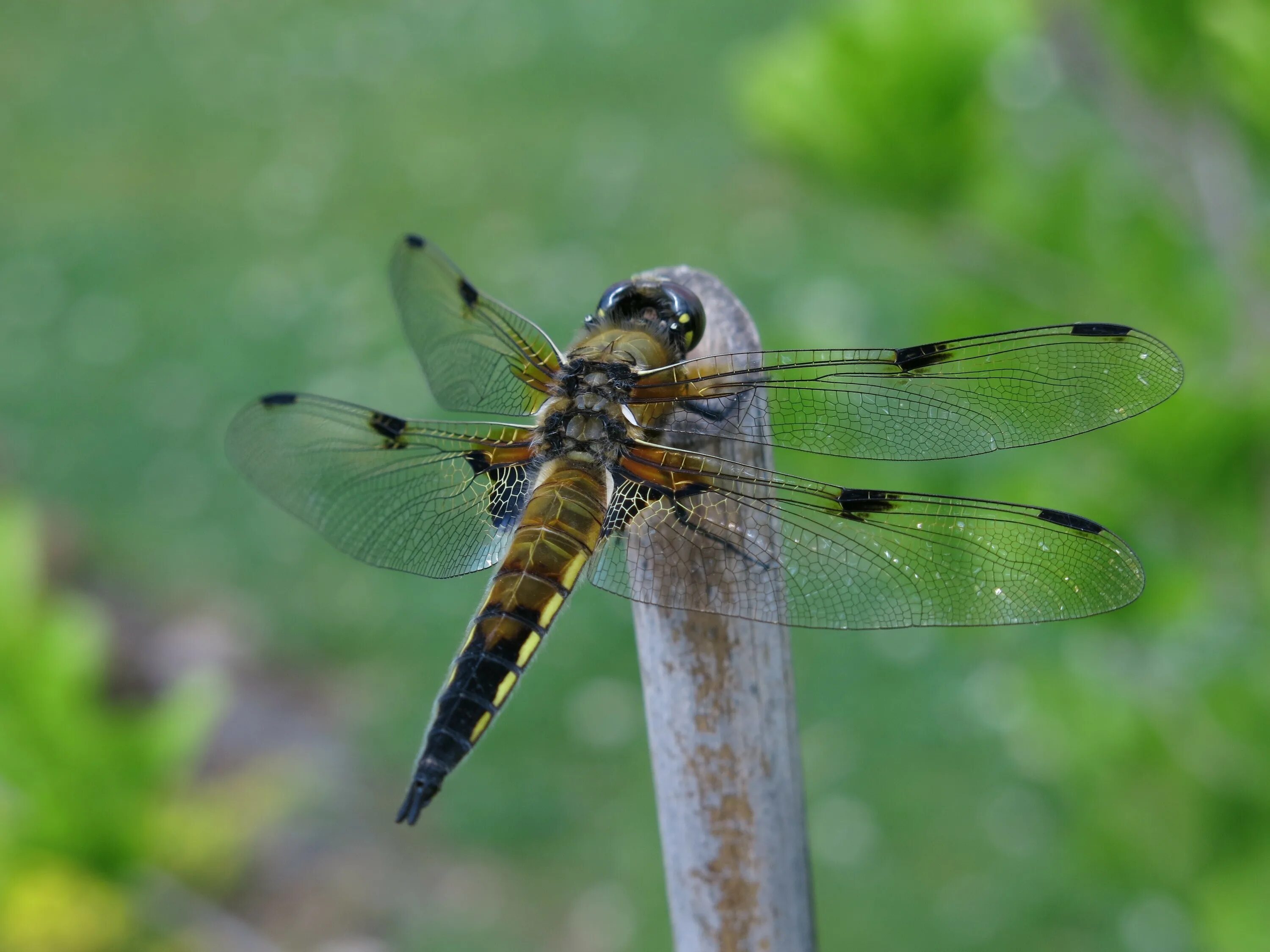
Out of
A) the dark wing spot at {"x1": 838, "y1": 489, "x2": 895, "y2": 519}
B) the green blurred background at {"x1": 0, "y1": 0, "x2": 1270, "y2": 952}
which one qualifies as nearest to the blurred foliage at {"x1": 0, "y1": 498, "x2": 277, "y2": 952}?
the green blurred background at {"x1": 0, "y1": 0, "x2": 1270, "y2": 952}

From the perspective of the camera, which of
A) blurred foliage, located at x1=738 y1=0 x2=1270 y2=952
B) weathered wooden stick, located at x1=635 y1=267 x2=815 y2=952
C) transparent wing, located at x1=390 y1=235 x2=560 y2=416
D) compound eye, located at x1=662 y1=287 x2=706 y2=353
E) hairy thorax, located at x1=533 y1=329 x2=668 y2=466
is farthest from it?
blurred foliage, located at x1=738 y1=0 x2=1270 y2=952

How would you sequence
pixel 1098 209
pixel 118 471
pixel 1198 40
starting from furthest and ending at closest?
1. pixel 118 471
2. pixel 1098 209
3. pixel 1198 40

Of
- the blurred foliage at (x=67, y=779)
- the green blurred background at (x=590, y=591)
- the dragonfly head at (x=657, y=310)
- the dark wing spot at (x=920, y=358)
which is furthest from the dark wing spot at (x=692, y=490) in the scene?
the blurred foliage at (x=67, y=779)

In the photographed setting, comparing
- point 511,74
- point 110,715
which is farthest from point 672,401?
point 511,74

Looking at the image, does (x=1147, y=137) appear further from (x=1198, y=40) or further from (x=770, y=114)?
(x=770, y=114)

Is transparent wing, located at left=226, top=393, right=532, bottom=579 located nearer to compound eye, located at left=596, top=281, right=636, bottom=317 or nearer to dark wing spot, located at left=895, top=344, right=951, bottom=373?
compound eye, located at left=596, top=281, right=636, bottom=317

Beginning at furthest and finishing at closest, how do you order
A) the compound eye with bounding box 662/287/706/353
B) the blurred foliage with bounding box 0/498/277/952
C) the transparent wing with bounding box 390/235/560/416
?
the blurred foliage with bounding box 0/498/277/952 → the transparent wing with bounding box 390/235/560/416 → the compound eye with bounding box 662/287/706/353
